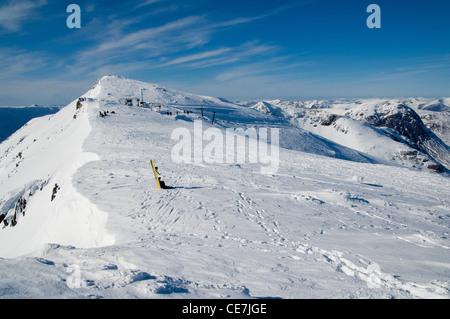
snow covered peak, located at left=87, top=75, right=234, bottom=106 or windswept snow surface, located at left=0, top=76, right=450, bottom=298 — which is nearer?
windswept snow surface, located at left=0, top=76, right=450, bottom=298

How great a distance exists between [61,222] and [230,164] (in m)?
9.50

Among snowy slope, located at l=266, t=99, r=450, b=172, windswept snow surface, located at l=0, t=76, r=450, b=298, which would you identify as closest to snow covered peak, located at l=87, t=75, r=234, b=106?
windswept snow surface, located at l=0, t=76, r=450, b=298

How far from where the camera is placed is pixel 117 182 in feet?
36.9

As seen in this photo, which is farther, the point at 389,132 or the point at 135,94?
the point at 389,132

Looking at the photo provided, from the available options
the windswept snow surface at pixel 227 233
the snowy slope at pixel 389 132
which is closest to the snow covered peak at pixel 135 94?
the windswept snow surface at pixel 227 233

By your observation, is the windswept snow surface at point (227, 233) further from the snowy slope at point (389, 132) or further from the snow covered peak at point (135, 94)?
the snowy slope at point (389, 132)

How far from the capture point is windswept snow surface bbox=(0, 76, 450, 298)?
4516 mm

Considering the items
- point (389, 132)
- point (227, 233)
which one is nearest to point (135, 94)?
point (227, 233)

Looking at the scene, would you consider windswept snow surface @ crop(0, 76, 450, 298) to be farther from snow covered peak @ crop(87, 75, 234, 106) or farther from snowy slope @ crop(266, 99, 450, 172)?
snowy slope @ crop(266, 99, 450, 172)

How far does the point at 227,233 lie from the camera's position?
7.07 meters

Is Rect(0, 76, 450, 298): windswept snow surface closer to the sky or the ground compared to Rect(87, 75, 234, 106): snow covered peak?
closer to the ground

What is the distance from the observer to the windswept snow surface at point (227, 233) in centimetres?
452

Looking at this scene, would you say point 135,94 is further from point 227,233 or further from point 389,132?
point 389,132
